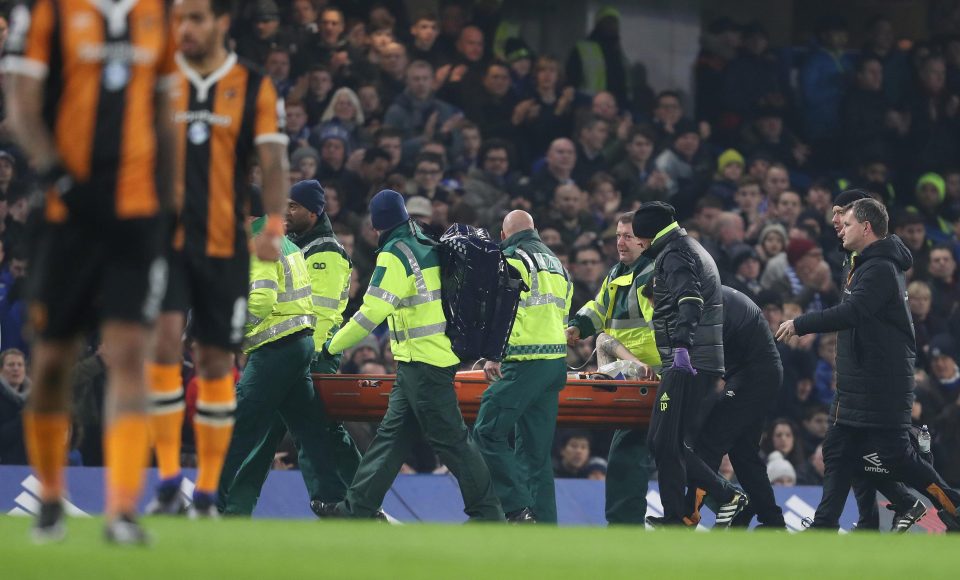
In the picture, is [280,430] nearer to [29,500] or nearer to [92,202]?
[29,500]

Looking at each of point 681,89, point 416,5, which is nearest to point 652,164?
point 681,89

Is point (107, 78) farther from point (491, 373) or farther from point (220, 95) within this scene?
point (491, 373)

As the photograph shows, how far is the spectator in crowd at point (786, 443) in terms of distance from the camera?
54.1ft

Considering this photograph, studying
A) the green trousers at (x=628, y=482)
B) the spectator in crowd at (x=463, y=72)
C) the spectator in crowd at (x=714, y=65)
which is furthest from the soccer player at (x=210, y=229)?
the spectator in crowd at (x=714, y=65)

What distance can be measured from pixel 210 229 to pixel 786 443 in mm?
9768

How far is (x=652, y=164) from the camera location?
20078mm

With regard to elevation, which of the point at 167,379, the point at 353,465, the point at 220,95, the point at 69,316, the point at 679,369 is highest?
the point at 220,95

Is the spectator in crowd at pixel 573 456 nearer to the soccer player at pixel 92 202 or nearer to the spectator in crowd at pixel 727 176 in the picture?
the spectator in crowd at pixel 727 176

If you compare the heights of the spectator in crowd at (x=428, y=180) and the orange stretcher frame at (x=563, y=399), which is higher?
the spectator in crowd at (x=428, y=180)

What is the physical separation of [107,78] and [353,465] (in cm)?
669

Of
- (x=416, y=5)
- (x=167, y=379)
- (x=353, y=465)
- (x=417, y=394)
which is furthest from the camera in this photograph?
(x=416, y=5)

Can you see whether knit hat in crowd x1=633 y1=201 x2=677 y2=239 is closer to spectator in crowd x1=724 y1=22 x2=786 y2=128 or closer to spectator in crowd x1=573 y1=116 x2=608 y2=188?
spectator in crowd x1=573 y1=116 x2=608 y2=188

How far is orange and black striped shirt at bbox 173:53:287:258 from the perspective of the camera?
7930 millimetres

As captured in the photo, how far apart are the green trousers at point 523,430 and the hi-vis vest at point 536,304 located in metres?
0.10
